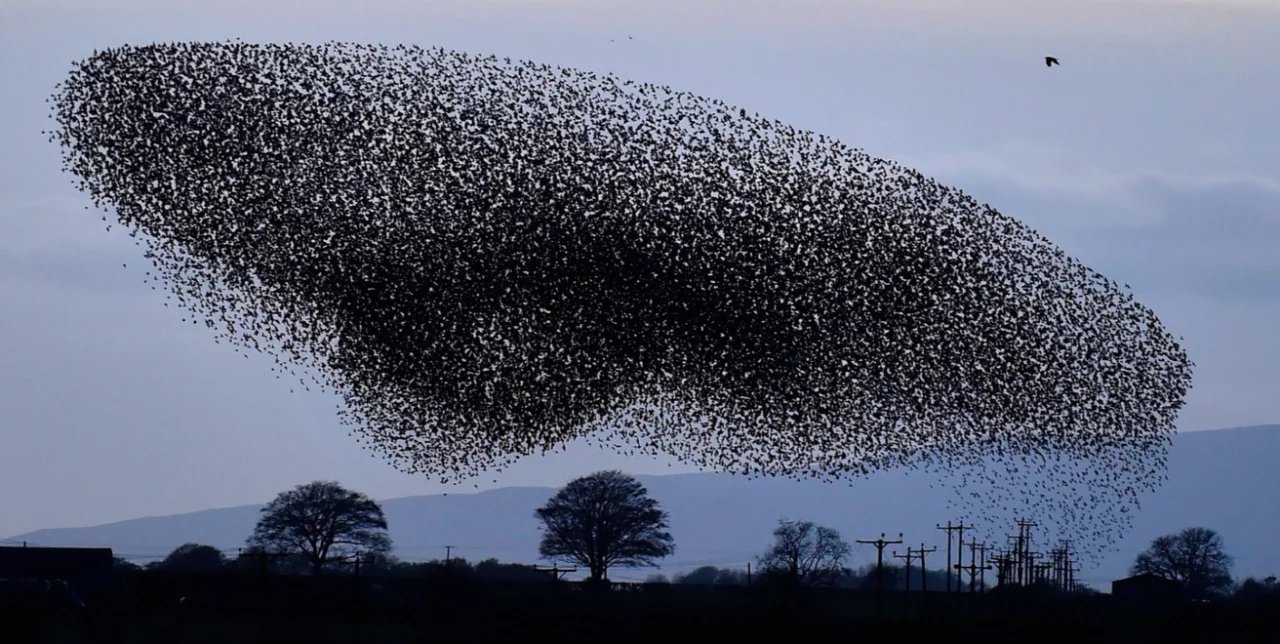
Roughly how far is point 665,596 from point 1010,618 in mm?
21288

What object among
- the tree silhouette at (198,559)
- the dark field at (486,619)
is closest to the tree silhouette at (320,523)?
the tree silhouette at (198,559)

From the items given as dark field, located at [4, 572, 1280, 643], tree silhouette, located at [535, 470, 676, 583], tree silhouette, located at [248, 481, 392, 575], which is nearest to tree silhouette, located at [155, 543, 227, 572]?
tree silhouette, located at [248, 481, 392, 575]

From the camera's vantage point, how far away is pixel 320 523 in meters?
182

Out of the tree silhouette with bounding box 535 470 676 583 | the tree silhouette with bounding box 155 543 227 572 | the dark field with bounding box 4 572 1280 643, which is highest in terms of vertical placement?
the tree silhouette with bounding box 535 470 676 583

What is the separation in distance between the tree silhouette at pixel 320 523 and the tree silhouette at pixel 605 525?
18.5 metres

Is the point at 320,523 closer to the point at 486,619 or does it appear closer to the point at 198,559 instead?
the point at 198,559

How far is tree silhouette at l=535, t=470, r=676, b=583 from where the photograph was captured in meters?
177

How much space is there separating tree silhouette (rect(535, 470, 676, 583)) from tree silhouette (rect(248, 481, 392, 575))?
18.5m

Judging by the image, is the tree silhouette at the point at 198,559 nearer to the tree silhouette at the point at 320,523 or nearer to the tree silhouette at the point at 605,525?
the tree silhouette at the point at 320,523

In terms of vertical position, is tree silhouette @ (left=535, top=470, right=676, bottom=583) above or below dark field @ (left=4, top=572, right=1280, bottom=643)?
above

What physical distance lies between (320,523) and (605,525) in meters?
29.3

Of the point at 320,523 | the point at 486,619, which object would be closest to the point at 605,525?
the point at 320,523

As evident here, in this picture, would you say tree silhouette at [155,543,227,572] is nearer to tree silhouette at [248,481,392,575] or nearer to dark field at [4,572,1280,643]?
tree silhouette at [248,481,392,575]

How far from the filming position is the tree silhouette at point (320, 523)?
7092 inches
